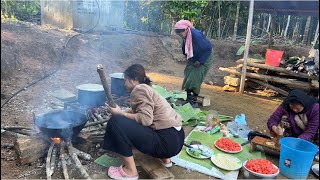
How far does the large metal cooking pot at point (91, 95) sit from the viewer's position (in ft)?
15.1

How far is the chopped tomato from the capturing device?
4.18 meters

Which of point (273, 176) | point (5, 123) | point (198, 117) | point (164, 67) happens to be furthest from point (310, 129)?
point (164, 67)

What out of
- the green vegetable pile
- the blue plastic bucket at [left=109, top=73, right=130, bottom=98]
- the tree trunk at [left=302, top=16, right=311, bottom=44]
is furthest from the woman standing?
the tree trunk at [left=302, top=16, right=311, bottom=44]

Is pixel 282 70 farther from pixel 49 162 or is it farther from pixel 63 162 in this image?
pixel 49 162

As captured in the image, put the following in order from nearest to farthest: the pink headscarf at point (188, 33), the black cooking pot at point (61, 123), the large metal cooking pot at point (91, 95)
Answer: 1. the black cooking pot at point (61, 123)
2. the large metal cooking pot at point (91, 95)
3. the pink headscarf at point (188, 33)

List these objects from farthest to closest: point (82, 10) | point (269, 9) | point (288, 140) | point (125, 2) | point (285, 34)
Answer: point (285, 34), point (125, 2), point (82, 10), point (269, 9), point (288, 140)

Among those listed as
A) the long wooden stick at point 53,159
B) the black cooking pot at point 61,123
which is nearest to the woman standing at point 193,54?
the black cooking pot at point 61,123

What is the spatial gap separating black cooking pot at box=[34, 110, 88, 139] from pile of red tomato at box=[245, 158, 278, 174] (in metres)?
2.15

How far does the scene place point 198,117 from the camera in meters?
5.46

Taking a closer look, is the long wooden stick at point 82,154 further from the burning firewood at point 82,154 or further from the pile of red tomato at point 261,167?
the pile of red tomato at point 261,167

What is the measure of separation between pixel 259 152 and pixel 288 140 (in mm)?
574

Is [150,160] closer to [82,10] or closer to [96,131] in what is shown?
[96,131]

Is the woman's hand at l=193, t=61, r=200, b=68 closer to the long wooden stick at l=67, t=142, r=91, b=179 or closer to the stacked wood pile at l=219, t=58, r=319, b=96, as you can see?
the stacked wood pile at l=219, t=58, r=319, b=96

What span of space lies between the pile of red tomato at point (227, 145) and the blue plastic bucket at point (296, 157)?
69cm
